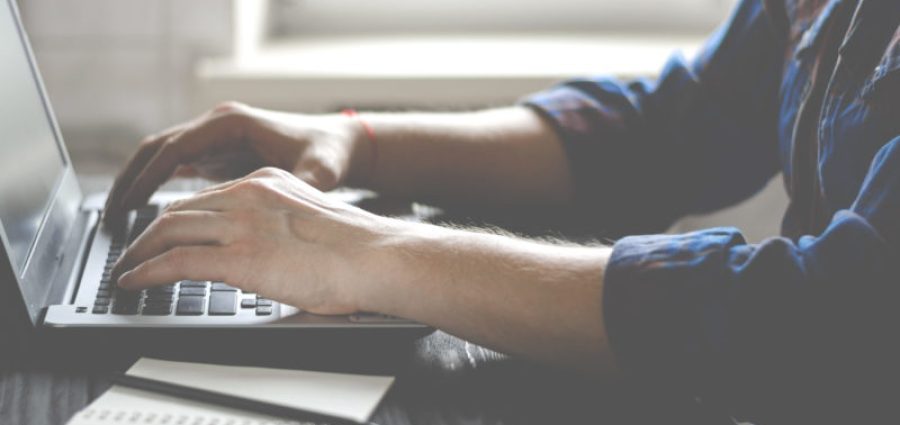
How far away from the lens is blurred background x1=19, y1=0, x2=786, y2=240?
1396 mm

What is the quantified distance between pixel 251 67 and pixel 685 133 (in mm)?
706

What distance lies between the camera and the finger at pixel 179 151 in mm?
863

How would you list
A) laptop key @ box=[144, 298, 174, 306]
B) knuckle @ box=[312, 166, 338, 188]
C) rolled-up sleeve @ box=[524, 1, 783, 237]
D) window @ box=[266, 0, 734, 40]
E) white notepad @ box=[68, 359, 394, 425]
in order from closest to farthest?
white notepad @ box=[68, 359, 394, 425] < laptop key @ box=[144, 298, 174, 306] < knuckle @ box=[312, 166, 338, 188] < rolled-up sleeve @ box=[524, 1, 783, 237] < window @ box=[266, 0, 734, 40]

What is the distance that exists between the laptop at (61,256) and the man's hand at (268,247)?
17 mm

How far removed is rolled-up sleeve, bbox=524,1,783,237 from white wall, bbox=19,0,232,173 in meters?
0.63

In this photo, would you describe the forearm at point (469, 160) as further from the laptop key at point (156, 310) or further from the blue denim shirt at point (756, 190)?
the laptop key at point (156, 310)

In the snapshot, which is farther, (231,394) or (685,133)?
(685,133)

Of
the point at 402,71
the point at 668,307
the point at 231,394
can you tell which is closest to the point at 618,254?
the point at 668,307

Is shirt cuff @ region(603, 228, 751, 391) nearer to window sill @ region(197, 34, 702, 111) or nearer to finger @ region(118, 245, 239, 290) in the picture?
finger @ region(118, 245, 239, 290)

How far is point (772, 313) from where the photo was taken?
595 millimetres

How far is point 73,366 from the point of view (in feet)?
2.06

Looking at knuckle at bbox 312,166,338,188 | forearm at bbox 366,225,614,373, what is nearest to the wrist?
forearm at bbox 366,225,614,373

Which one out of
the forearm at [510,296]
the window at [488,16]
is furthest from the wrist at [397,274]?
the window at [488,16]

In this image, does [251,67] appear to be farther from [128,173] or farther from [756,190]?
[756,190]
